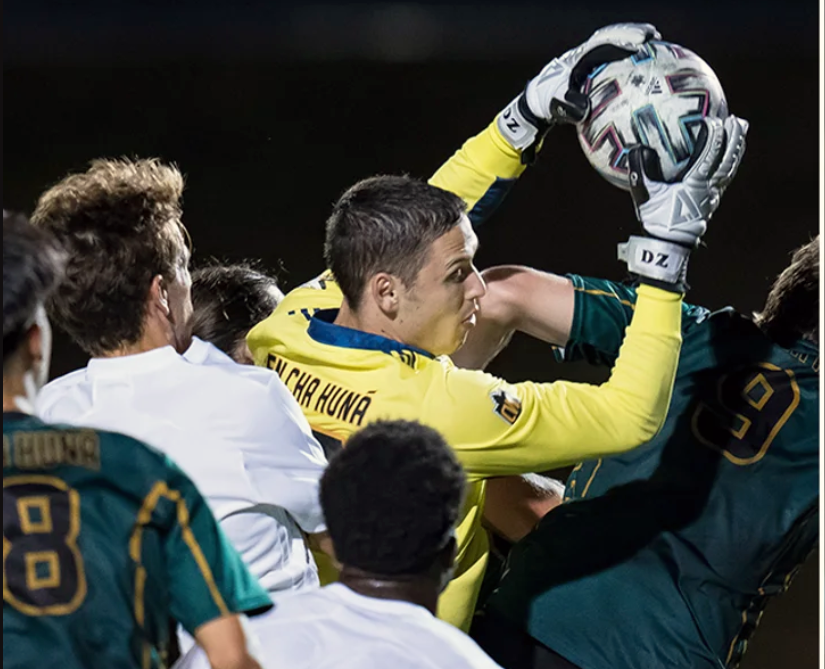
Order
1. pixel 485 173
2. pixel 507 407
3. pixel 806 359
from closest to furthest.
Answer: pixel 507 407
pixel 806 359
pixel 485 173

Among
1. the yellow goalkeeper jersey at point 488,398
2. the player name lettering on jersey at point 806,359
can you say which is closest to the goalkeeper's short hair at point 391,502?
the yellow goalkeeper jersey at point 488,398

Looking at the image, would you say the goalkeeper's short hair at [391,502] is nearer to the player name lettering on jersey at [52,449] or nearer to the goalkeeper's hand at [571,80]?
the player name lettering on jersey at [52,449]

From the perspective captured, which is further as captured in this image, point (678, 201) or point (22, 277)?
point (678, 201)

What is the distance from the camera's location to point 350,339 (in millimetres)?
2105

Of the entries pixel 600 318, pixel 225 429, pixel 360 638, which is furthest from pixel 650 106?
pixel 360 638

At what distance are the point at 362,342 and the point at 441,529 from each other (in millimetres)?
642

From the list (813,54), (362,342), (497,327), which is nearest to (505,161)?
Result: (497,327)

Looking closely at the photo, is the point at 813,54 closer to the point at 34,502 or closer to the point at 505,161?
the point at 505,161

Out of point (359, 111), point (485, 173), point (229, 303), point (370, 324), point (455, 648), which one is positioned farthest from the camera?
point (359, 111)

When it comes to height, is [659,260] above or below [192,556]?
above

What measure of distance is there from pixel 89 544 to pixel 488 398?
68 cm

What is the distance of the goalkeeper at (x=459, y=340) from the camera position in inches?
79.5

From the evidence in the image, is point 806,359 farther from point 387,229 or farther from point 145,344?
point 145,344

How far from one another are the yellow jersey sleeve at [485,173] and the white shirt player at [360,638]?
1055 mm
